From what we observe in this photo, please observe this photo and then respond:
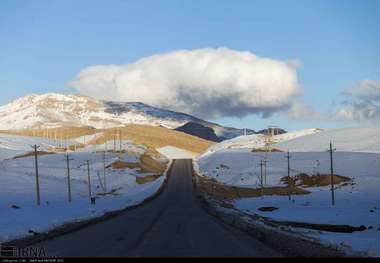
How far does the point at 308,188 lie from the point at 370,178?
11393mm

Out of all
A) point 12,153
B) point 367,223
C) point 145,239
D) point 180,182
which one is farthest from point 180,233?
point 12,153

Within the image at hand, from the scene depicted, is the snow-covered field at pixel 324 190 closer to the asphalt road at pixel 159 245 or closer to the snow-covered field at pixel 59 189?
the asphalt road at pixel 159 245

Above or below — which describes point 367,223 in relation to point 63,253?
below

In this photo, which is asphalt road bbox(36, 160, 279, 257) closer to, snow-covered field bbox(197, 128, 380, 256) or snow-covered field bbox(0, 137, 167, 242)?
snow-covered field bbox(197, 128, 380, 256)

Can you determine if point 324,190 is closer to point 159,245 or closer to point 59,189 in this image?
point 59,189

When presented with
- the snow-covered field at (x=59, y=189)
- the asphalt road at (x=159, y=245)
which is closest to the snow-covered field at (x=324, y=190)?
the asphalt road at (x=159, y=245)

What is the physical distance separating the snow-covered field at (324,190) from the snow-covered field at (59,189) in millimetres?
17631

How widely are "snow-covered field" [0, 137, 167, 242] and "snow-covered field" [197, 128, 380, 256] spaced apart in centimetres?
1763

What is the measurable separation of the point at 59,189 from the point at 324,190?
44.1 metres

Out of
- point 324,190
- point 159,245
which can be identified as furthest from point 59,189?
point 159,245

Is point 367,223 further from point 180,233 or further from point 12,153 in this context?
point 12,153

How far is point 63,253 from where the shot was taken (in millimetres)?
22641

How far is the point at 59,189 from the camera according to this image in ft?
344

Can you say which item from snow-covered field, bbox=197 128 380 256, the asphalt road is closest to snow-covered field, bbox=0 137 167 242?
the asphalt road
